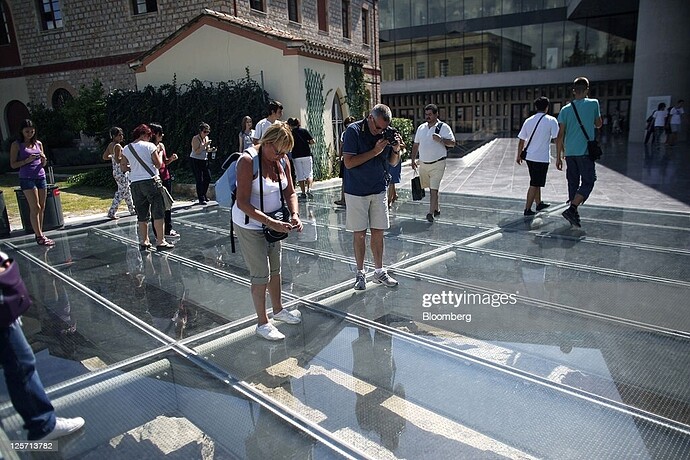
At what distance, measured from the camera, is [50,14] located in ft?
75.5

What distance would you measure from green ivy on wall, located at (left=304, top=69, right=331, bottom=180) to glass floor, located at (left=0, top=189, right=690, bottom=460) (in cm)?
759

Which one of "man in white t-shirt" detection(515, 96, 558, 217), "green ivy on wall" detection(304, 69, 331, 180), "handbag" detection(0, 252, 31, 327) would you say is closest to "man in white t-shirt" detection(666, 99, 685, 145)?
"green ivy on wall" detection(304, 69, 331, 180)

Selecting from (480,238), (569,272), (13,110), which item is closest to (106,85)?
(13,110)

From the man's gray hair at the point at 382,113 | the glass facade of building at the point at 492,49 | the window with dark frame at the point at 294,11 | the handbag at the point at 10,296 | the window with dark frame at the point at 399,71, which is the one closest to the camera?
the handbag at the point at 10,296

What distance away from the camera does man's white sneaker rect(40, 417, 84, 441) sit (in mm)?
2877

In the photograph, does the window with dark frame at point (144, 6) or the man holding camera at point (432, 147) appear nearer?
the man holding camera at point (432, 147)

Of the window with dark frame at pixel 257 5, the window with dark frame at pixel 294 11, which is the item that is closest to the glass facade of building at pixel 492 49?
the window with dark frame at pixel 294 11

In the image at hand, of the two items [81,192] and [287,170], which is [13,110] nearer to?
[81,192]

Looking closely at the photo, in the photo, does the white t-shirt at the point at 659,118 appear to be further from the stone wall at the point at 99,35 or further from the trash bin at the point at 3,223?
the trash bin at the point at 3,223

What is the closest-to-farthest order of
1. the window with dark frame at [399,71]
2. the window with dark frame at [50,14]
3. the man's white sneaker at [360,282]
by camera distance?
1. the man's white sneaker at [360,282]
2. the window with dark frame at [50,14]
3. the window with dark frame at [399,71]

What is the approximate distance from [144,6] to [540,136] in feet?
62.2
